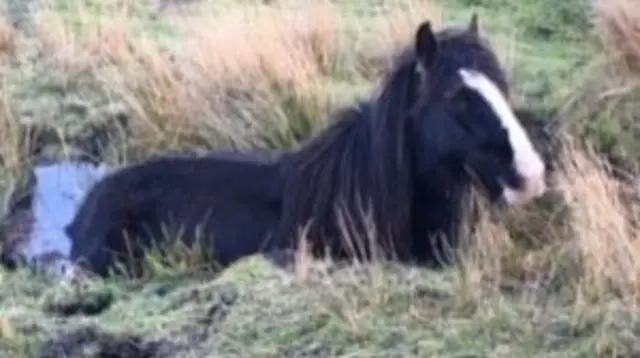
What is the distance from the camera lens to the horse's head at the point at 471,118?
7.08m

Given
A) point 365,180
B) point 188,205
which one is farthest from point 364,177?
point 188,205

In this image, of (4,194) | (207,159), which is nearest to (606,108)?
(207,159)

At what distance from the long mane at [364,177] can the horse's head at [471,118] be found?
0.33ft

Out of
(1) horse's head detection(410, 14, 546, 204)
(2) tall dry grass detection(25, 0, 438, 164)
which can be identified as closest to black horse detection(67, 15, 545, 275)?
(1) horse's head detection(410, 14, 546, 204)

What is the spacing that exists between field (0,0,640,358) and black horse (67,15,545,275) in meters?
0.29

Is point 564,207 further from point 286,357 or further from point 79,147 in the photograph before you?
point 79,147

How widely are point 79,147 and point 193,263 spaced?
228 cm

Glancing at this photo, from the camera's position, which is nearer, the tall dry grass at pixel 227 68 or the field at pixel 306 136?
Result: the field at pixel 306 136

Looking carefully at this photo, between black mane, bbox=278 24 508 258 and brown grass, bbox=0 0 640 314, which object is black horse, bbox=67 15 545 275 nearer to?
black mane, bbox=278 24 508 258

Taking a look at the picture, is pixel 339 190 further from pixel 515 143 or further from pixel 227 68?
pixel 227 68

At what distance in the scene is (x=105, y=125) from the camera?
9812 mm

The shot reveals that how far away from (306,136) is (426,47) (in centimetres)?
217

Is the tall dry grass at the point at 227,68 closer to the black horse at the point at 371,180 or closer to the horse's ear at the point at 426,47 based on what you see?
the black horse at the point at 371,180

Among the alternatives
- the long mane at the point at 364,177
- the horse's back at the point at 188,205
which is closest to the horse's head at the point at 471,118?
the long mane at the point at 364,177
